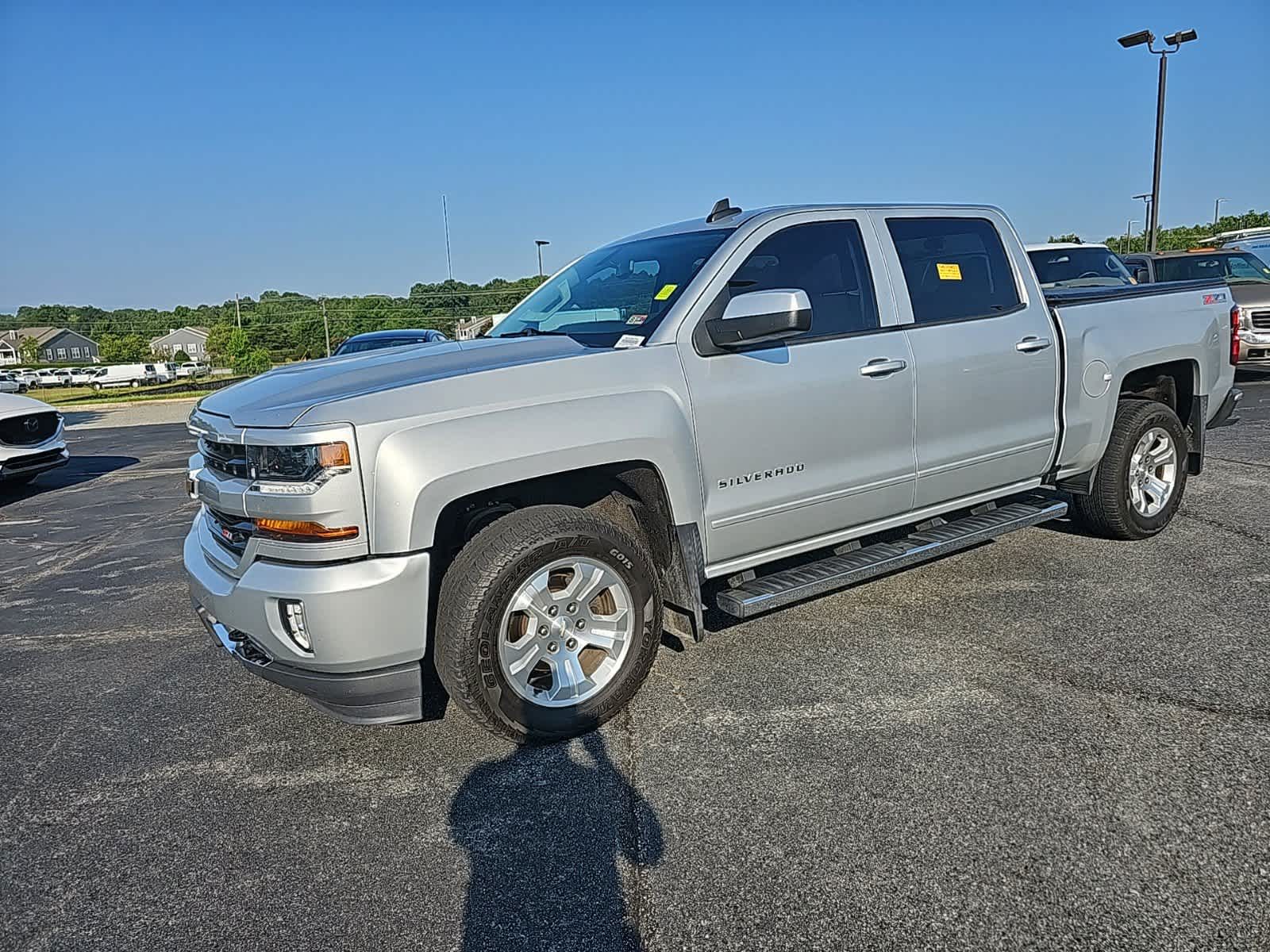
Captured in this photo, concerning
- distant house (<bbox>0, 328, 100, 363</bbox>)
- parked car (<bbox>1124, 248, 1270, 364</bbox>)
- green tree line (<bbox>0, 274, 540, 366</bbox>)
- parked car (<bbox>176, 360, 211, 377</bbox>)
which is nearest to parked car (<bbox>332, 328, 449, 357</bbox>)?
green tree line (<bbox>0, 274, 540, 366</bbox>)

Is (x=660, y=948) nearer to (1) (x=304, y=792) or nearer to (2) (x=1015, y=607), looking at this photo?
(1) (x=304, y=792)

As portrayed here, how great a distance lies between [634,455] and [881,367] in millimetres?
1371

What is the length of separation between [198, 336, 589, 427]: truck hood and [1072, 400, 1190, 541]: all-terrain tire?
3.39 meters

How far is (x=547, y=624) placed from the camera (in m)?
3.35

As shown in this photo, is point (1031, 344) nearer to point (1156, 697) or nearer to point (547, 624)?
point (1156, 697)

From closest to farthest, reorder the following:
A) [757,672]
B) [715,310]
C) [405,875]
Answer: [405,875]
[715,310]
[757,672]

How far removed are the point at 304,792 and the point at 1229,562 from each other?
16.3 feet

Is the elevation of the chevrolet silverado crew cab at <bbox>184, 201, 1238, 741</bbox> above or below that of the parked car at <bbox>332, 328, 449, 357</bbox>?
below

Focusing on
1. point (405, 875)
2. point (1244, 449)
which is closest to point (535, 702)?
point (405, 875)

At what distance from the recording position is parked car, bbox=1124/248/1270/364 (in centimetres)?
1324

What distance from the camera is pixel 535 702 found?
3.31 m

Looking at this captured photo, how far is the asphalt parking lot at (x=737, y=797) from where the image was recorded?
241 cm

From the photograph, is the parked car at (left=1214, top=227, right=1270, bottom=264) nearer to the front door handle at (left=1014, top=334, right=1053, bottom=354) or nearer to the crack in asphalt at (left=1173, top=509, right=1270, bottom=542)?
the crack in asphalt at (left=1173, top=509, right=1270, bottom=542)

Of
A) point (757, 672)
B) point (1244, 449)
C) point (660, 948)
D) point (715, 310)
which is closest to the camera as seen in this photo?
point (660, 948)
